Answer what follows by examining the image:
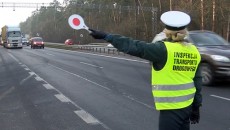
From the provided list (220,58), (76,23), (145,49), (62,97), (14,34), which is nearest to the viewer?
(145,49)

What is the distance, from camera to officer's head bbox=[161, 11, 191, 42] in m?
3.63

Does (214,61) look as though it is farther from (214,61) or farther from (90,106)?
(90,106)

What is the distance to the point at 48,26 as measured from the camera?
134m

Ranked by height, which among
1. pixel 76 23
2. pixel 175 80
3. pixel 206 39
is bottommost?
pixel 175 80

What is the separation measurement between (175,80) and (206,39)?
10012 mm

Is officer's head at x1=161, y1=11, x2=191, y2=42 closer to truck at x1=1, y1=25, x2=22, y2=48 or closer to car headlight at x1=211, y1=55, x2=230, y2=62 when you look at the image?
car headlight at x1=211, y1=55, x2=230, y2=62

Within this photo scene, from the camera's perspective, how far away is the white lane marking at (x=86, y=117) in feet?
25.1

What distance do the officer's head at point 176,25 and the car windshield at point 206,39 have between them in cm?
956

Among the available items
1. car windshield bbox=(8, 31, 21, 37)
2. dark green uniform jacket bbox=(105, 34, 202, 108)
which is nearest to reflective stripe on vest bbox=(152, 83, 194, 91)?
dark green uniform jacket bbox=(105, 34, 202, 108)

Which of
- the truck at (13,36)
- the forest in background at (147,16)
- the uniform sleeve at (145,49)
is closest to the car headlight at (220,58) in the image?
the forest in background at (147,16)

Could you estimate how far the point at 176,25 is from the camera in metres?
3.61

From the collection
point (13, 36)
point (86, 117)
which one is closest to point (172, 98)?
point (86, 117)

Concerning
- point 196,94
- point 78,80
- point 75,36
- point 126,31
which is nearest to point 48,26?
point 75,36

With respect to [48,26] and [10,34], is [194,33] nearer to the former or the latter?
[10,34]
